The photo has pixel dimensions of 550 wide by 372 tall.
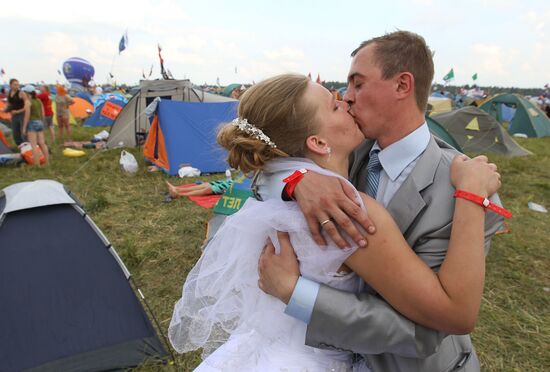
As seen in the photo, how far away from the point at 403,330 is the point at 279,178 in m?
0.62

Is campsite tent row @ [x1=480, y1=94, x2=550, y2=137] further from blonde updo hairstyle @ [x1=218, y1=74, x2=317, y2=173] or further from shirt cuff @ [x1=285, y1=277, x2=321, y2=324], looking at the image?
shirt cuff @ [x1=285, y1=277, x2=321, y2=324]

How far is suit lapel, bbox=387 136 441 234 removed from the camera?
120 centimetres

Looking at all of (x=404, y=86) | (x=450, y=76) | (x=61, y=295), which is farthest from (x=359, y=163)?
(x=450, y=76)

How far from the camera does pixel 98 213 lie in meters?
5.98

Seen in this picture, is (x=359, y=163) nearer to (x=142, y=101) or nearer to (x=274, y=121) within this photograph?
(x=274, y=121)

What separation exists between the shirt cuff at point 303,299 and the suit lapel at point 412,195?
346mm

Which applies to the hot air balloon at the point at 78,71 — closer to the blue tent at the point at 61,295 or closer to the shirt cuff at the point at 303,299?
the blue tent at the point at 61,295

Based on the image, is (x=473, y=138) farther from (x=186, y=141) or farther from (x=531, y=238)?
(x=186, y=141)

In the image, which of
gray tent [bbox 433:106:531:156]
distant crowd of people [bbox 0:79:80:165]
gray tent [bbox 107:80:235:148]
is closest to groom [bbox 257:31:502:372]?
gray tent [bbox 107:80:235:148]

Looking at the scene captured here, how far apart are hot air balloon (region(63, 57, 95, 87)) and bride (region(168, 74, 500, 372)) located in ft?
117

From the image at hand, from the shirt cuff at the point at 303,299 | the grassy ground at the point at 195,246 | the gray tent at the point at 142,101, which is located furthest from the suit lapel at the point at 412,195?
the gray tent at the point at 142,101

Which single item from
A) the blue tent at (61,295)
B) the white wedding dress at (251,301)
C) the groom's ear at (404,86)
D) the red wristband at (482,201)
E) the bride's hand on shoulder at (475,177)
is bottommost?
the blue tent at (61,295)

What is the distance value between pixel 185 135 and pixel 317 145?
767cm

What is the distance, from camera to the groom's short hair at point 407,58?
141 centimetres
